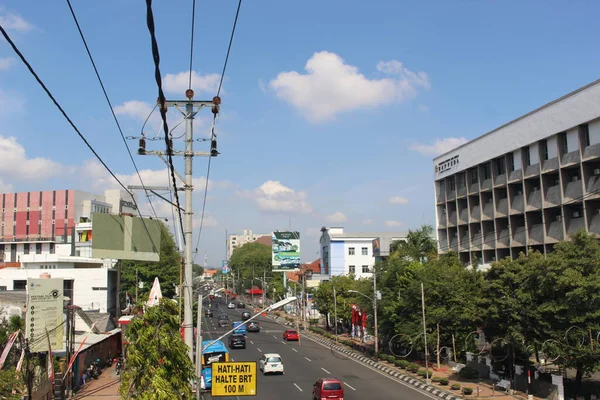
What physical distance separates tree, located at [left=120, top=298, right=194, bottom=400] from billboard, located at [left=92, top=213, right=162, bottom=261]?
85.6ft

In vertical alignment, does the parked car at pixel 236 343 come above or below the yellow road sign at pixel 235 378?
below

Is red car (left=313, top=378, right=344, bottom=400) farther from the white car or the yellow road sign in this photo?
the yellow road sign

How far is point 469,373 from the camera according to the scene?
124 ft

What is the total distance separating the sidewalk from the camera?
3388 cm

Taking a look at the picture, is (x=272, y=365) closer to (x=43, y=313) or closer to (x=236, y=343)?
(x=43, y=313)

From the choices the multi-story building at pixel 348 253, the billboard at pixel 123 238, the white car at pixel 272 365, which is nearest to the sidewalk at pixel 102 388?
the billboard at pixel 123 238

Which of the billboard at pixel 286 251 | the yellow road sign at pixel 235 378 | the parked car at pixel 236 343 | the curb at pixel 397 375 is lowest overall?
the curb at pixel 397 375

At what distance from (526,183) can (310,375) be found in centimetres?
2692

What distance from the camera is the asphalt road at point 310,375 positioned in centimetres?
3253

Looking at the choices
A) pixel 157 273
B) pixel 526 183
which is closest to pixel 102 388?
pixel 526 183

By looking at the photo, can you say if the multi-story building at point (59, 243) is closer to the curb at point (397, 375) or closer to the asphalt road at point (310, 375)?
the asphalt road at point (310, 375)

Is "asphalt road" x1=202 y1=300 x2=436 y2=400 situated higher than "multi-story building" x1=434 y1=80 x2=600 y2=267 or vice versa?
"multi-story building" x1=434 y1=80 x2=600 y2=267

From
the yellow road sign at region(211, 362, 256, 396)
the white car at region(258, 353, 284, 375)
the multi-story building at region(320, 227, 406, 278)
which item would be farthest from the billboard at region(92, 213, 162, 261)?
the multi-story building at region(320, 227, 406, 278)

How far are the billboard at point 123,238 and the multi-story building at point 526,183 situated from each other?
2675cm
